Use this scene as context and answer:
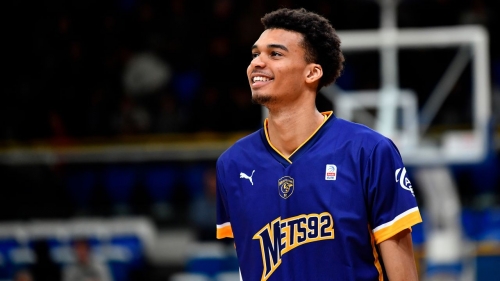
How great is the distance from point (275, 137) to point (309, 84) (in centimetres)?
26

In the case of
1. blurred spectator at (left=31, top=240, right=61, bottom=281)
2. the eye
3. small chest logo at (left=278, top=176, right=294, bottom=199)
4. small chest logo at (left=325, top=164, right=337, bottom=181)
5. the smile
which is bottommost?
blurred spectator at (left=31, top=240, right=61, bottom=281)

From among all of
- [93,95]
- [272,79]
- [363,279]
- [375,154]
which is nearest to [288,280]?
[363,279]

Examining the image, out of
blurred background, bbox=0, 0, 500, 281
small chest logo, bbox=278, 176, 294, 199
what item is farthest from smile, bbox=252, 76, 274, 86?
blurred background, bbox=0, 0, 500, 281

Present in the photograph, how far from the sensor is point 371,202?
10.2 feet

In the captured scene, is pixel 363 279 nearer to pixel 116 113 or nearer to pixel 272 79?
pixel 272 79

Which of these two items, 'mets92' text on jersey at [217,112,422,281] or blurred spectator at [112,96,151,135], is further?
blurred spectator at [112,96,151,135]

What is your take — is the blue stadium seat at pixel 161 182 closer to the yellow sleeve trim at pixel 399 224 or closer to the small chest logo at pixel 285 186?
the small chest logo at pixel 285 186

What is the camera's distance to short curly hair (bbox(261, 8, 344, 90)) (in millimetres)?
3344

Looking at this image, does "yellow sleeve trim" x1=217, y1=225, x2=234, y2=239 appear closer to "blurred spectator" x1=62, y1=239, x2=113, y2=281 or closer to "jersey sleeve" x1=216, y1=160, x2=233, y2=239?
"jersey sleeve" x1=216, y1=160, x2=233, y2=239

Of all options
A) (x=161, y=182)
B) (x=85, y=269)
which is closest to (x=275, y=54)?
(x=85, y=269)

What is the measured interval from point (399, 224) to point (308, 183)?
39 cm

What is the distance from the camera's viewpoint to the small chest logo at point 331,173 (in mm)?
3186

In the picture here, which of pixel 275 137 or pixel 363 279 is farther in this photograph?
pixel 275 137

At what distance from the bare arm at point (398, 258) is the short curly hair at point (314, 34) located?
0.73 meters
